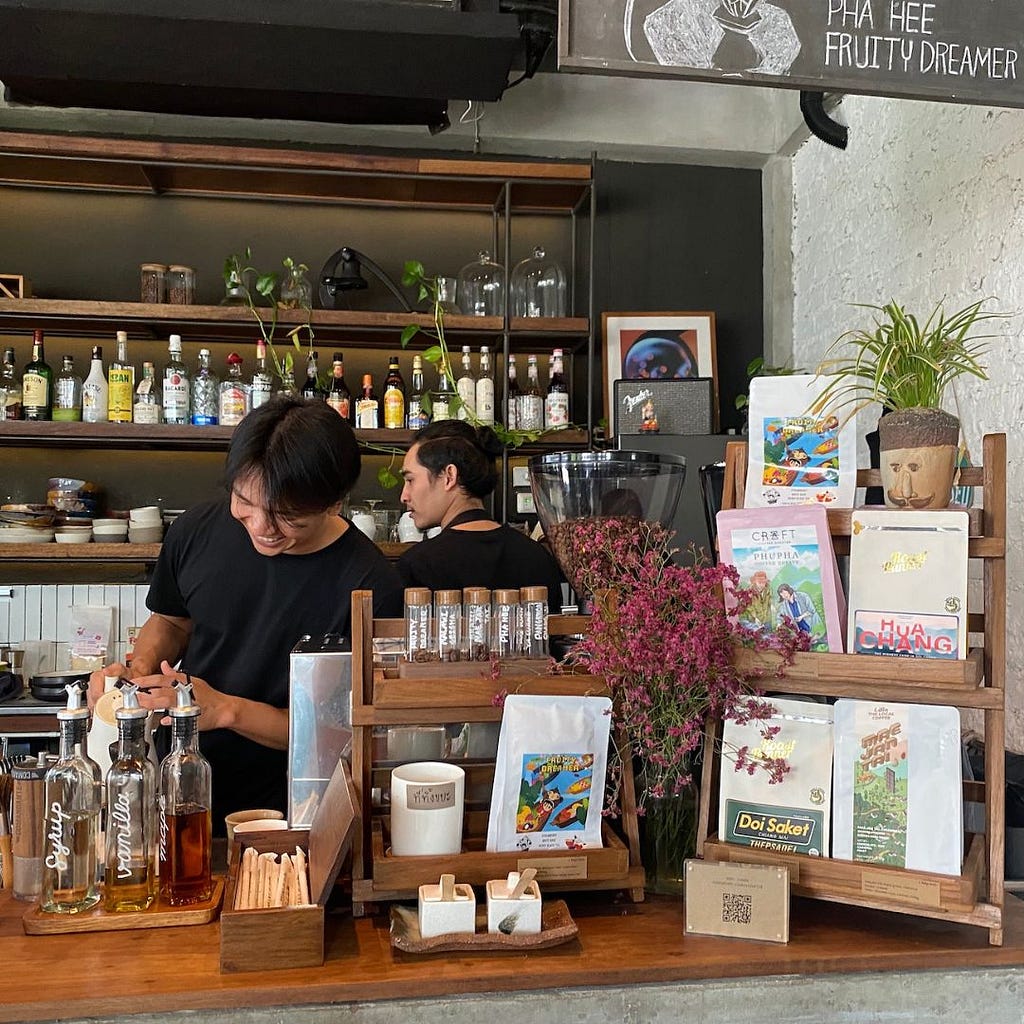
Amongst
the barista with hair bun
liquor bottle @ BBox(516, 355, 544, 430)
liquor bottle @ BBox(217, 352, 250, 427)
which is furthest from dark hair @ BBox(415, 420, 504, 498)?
liquor bottle @ BBox(217, 352, 250, 427)

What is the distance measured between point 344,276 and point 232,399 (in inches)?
25.5

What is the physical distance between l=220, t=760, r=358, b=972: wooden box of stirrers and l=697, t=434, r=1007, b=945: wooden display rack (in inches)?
20.1

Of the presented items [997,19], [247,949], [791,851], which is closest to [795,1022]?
[791,851]

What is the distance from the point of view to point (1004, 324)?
8.26 ft

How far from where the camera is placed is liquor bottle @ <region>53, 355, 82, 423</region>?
12.4 ft

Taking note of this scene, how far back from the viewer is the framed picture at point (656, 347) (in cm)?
416

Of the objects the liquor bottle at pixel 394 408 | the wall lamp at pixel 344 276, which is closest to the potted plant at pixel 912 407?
the liquor bottle at pixel 394 408

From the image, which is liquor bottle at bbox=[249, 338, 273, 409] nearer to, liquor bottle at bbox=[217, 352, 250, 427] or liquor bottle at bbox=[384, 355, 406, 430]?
liquor bottle at bbox=[217, 352, 250, 427]

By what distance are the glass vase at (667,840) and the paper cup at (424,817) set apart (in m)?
0.30

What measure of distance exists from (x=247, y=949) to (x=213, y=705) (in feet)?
1.66

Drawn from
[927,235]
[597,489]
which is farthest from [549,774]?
[927,235]

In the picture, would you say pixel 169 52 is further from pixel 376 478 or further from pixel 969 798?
pixel 969 798

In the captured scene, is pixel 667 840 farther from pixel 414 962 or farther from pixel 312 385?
pixel 312 385

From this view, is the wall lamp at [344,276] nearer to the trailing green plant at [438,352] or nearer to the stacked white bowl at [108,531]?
the trailing green plant at [438,352]
